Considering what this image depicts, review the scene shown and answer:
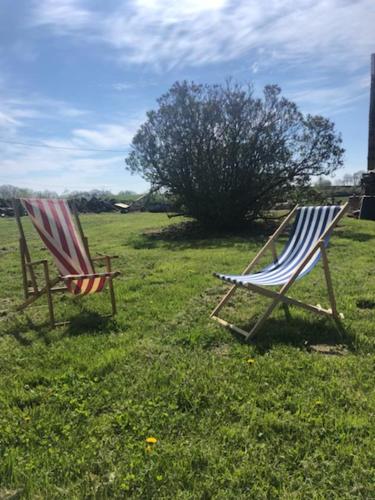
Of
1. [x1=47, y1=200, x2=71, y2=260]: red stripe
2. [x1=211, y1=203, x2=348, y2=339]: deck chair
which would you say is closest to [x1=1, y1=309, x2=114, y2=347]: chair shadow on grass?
[x1=47, y1=200, x2=71, y2=260]: red stripe

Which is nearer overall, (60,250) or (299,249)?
(299,249)

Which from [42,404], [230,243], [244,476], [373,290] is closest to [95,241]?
[230,243]

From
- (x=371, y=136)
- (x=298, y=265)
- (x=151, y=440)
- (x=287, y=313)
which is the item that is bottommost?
(x=151, y=440)

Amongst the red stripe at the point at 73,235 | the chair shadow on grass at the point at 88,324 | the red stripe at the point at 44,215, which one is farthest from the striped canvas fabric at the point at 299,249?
the red stripe at the point at 44,215

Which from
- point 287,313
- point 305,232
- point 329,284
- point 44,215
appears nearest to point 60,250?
point 44,215

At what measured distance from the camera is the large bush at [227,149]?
11617 mm

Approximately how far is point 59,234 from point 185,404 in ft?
9.85

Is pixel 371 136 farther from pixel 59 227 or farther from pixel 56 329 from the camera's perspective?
pixel 56 329

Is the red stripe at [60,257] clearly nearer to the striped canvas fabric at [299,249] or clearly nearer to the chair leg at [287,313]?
the striped canvas fabric at [299,249]

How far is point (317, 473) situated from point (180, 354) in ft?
5.18

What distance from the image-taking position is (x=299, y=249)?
4.50m

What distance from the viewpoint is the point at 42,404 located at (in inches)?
107

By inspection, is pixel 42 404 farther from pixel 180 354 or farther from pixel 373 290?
pixel 373 290

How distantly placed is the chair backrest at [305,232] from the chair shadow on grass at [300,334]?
0.53 meters
